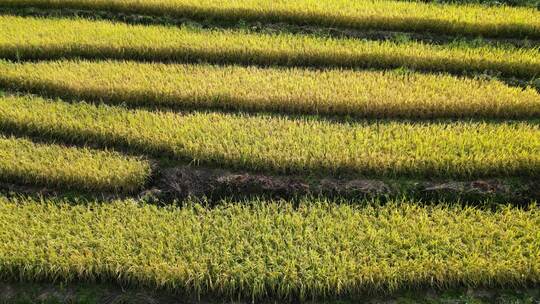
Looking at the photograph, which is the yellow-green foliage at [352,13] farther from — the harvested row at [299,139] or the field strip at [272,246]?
the field strip at [272,246]

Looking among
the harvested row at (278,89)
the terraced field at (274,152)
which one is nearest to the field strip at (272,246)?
the terraced field at (274,152)

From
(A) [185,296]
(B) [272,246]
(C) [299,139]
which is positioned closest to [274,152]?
(C) [299,139]

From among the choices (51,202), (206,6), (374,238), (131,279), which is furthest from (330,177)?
(206,6)

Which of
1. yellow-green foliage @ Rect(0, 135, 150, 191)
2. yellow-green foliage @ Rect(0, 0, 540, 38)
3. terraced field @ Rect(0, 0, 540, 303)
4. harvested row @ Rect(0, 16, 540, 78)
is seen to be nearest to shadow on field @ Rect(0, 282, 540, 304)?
terraced field @ Rect(0, 0, 540, 303)

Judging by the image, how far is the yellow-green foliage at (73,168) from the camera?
541 cm

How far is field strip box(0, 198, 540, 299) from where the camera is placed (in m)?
4.25

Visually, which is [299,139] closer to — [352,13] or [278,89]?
[278,89]

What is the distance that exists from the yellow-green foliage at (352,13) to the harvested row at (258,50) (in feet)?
2.17

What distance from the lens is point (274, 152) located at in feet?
18.6

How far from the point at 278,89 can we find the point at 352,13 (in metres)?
2.87

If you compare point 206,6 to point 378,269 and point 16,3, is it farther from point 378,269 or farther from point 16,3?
point 378,269

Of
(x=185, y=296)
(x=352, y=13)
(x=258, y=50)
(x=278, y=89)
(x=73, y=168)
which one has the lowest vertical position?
(x=185, y=296)

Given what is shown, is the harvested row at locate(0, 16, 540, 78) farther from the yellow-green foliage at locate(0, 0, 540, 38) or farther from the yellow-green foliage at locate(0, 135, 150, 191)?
the yellow-green foliage at locate(0, 135, 150, 191)

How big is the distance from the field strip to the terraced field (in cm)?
2
